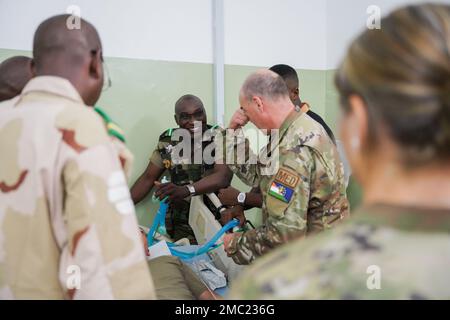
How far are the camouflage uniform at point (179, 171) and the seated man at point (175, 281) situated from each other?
787 millimetres

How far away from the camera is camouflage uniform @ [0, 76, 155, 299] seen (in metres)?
0.82

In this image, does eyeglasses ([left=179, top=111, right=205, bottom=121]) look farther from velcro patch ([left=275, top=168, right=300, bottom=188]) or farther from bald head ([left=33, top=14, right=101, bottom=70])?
bald head ([left=33, top=14, right=101, bottom=70])

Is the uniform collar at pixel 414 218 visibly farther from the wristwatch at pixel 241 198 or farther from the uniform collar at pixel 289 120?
the wristwatch at pixel 241 198

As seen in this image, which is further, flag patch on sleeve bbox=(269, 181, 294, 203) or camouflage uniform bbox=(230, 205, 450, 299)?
flag patch on sleeve bbox=(269, 181, 294, 203)

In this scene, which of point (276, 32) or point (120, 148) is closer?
point (120, 148)

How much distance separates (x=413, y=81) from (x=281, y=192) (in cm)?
99

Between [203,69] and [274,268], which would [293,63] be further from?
[274,268]

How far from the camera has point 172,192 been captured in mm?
2469

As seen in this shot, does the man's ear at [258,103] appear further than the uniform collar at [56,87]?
Yes

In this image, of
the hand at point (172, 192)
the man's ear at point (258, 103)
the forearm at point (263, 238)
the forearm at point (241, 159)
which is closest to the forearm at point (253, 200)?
the forearm at point (241, 159)

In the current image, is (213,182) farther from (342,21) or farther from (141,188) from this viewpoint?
(342,21)

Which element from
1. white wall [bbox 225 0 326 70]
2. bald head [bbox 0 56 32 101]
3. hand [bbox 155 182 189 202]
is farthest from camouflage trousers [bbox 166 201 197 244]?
bald head [bbox 0 56 32 101]

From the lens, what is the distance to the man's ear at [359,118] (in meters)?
0.58

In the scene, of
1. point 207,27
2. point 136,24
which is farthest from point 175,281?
point 207,27
